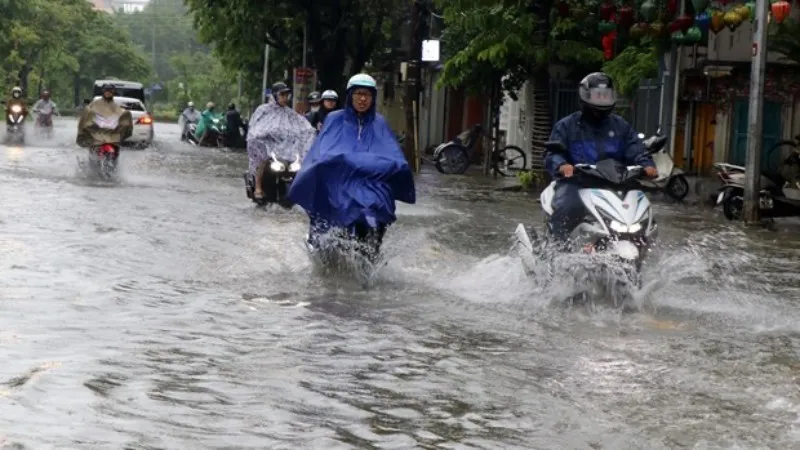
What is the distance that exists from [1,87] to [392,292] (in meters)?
57.6

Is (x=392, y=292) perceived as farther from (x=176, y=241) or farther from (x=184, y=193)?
(x=184, y=193)

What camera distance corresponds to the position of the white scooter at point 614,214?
959 cm

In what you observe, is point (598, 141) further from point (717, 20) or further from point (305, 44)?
point (305, 44)

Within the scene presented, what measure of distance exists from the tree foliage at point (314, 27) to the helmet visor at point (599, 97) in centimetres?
2995

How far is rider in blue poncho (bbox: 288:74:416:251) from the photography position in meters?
10.7

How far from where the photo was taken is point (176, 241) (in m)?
13.4

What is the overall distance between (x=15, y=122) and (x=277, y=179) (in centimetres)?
2106

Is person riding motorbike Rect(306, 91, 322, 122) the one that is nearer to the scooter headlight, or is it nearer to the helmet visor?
the helmet visor

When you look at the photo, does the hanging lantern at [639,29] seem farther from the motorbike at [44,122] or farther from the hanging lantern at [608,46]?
the motorbike at [44,122]

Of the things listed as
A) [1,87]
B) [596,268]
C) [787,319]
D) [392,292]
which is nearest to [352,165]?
[392,292]

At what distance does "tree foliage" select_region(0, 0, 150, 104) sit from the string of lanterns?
1158 inches

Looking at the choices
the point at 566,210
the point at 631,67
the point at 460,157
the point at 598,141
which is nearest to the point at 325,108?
the point at 631,67

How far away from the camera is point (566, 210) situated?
988 cm

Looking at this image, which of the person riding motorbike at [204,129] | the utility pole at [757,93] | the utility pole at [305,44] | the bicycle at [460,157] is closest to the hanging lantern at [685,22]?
the utility pole at [757,93]
